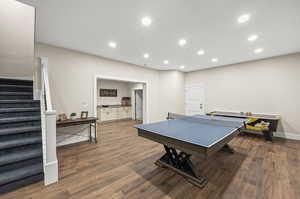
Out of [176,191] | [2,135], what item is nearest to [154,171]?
[176,191]

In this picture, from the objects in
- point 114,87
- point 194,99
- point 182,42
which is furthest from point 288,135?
point 114,87

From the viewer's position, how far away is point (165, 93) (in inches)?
236

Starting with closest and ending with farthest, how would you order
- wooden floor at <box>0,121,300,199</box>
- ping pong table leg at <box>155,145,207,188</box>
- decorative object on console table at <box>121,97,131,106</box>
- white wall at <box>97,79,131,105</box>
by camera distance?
wooden floor at <box>0,121,300,199</box> → ping pong table leg at <box>155,145,207,188</box> → white wall at <box>97,79,131,105</box> → decorative object on console table at <box>121,97,131,106</box>

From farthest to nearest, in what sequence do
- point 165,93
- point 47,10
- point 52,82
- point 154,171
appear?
point 165,93 → point 52,82 → point 154,171 → point 47,10

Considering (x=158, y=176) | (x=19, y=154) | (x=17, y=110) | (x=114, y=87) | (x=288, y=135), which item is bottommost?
(x=158, y=176)

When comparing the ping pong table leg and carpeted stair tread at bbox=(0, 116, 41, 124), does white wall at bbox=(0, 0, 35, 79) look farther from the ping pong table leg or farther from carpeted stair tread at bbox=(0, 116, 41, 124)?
the ping pong table leg

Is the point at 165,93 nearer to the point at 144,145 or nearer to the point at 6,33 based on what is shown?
the point at 144,145

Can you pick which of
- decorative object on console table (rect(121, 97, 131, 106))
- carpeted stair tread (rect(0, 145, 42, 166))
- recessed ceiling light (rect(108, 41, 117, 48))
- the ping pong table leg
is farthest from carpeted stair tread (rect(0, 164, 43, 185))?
decorative object on console table (rect(121, 97, 131, 106))

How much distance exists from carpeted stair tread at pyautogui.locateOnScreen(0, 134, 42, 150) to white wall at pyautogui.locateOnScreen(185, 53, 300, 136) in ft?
20.1

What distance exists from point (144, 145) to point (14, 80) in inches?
163

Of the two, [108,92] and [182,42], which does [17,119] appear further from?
[108,92]

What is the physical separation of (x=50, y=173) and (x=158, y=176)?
175cm

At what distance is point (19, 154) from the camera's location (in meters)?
2.01

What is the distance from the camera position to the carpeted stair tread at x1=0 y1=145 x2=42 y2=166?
73.3 inches
